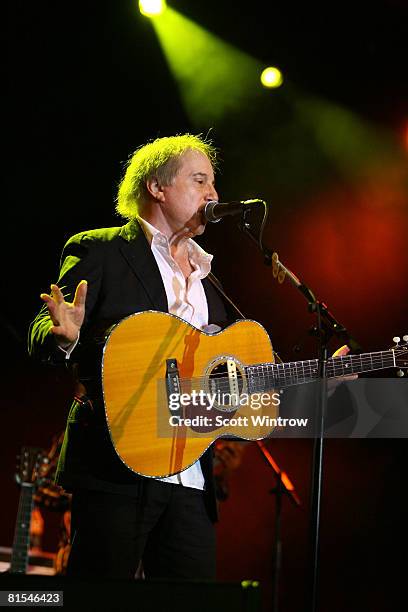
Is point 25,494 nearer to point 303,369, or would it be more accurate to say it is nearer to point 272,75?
point 303,369

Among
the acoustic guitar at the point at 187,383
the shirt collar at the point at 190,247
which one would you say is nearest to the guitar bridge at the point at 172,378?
the acoustic guitar at the point at 187,383

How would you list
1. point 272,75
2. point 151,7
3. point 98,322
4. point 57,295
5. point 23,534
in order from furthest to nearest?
1. point 272,75
2. point 151,7
3. point 23,534
4. point 98,322
5. point 57,295

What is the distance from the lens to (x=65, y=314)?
2617mm

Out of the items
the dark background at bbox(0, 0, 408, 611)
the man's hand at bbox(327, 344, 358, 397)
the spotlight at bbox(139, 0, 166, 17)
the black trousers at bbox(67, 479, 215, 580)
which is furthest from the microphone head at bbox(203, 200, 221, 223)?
the spotlight at bbox(139, 0, 166, 17)

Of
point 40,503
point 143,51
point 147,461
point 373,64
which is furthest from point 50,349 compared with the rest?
point 373,64

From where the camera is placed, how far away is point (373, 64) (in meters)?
5.82

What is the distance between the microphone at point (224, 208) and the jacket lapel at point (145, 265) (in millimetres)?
304

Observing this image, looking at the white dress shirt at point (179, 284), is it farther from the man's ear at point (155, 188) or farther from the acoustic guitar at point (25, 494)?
the acoustic guitar at point (25, 494)

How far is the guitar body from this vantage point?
8.81 ft

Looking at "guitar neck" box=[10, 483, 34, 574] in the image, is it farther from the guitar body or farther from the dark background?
the guitar body

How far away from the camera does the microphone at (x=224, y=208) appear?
3.01m

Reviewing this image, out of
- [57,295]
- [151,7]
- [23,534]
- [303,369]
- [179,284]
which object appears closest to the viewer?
[57,295]

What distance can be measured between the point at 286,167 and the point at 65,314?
144 inches

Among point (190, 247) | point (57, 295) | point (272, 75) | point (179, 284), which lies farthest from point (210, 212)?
point (272, 75)
